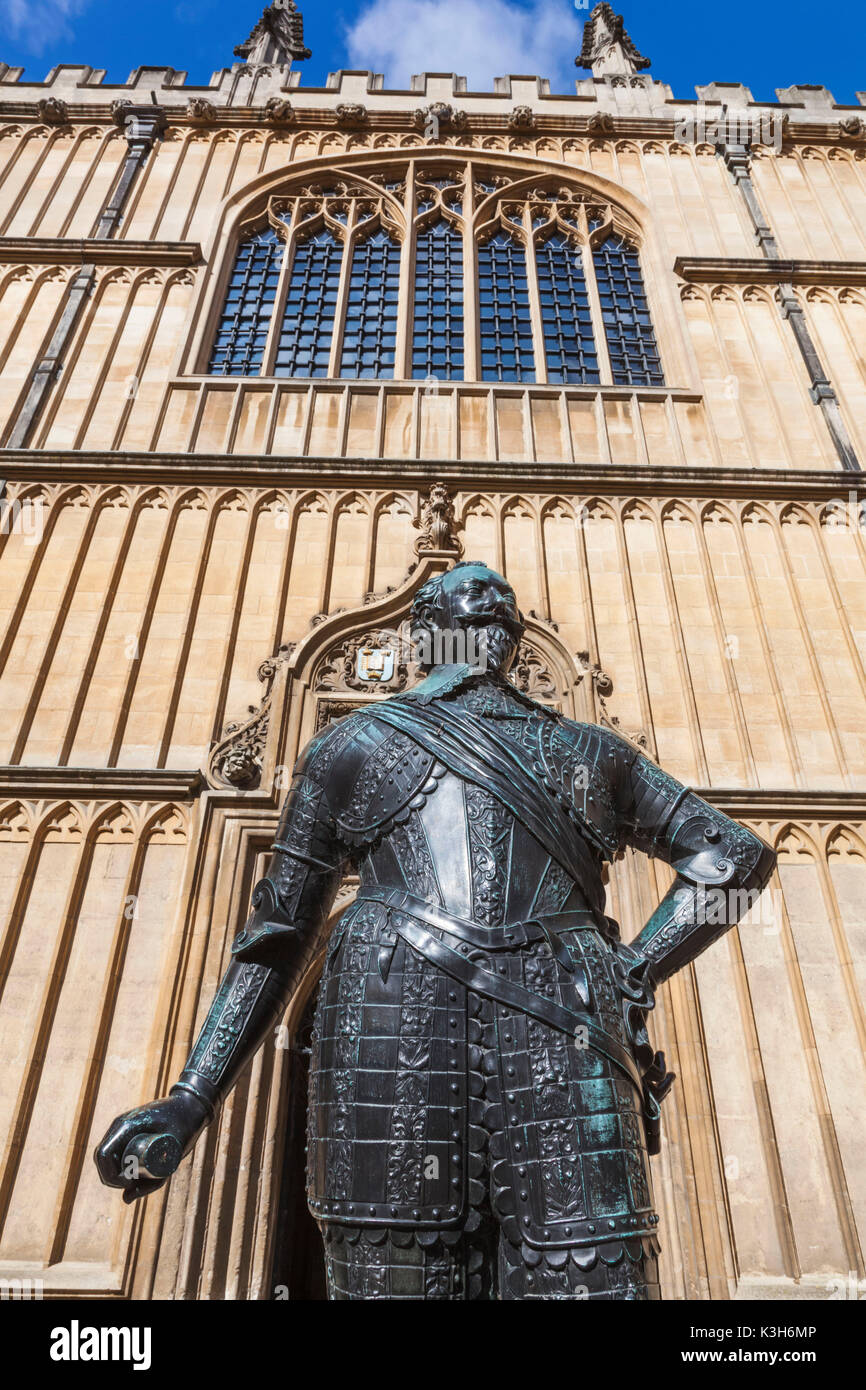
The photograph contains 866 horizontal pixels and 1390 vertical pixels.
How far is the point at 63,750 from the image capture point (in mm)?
6531

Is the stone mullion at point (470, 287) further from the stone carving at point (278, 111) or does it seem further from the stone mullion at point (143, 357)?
the stone mullion at point (143, 357)

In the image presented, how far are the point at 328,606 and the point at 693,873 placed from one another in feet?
17.8

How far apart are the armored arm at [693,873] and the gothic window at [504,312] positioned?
814cm

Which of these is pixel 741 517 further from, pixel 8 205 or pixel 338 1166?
pixel 8 205

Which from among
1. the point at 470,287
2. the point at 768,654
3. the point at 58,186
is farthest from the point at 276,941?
the point at 58,186

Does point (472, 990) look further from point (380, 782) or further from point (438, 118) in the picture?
point (438, 118)

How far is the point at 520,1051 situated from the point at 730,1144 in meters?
4.15

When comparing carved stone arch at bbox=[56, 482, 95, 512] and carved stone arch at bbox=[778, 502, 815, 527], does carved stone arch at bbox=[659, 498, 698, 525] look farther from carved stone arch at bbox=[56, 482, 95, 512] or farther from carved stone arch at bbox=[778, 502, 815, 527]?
carved stone arch at bbox=[56, 482, 95, 512]

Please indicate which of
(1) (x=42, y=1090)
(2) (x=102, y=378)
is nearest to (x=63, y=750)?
(1) (x=42, y=1090)

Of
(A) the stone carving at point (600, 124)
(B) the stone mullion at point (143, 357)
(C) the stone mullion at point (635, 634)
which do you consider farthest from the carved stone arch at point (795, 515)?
(A) the stone carving at point (600, 124)

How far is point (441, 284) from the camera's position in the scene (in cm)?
1113

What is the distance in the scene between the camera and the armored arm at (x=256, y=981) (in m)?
1.95

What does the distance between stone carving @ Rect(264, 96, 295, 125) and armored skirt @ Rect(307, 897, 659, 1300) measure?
44.6 ft

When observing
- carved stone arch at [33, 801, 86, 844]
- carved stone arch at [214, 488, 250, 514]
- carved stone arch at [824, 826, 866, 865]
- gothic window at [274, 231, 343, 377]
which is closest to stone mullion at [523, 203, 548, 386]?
gothic window at [274, 231, 343, 377]
